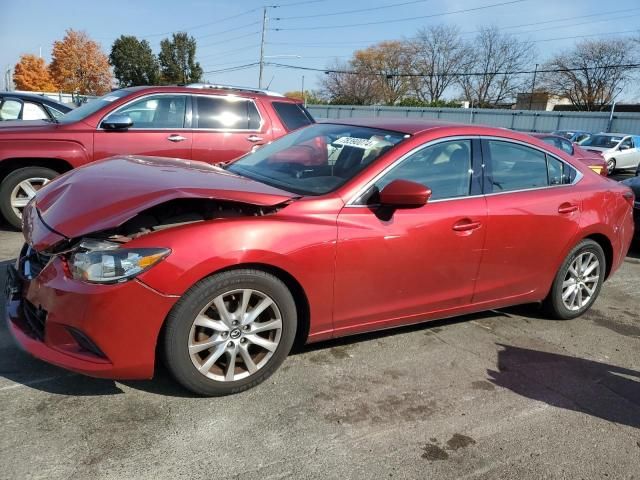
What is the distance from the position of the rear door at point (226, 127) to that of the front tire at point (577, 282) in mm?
3996

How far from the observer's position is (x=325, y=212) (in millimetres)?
3223

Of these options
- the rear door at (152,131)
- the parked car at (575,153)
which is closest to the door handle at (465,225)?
the rear door at (152,131)

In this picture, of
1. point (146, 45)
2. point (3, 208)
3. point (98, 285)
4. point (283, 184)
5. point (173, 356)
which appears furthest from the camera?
point (146, 45)

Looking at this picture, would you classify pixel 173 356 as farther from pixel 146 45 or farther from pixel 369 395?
pixel 146 45

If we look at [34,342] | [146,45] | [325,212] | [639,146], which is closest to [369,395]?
→ [325,212]

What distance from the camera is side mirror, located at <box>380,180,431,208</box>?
3244 mm

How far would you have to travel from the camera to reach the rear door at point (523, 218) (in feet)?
12.8

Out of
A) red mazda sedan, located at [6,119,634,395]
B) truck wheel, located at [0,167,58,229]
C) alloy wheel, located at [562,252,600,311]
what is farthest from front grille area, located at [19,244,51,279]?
alloy wheel, located at [562,252,600,311]

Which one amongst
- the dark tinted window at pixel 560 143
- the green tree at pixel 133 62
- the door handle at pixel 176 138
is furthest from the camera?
the green tree at pixel 133 62

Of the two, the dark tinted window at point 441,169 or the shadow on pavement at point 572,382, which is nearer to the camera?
the shadow on pavement at point 572,382

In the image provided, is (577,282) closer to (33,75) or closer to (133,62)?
(133,62)

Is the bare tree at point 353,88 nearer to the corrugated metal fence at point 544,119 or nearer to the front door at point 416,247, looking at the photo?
the corrugated metal fence at point 544,119

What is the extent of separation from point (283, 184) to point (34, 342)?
5.64ft

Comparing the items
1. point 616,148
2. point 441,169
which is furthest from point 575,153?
point 441,169
